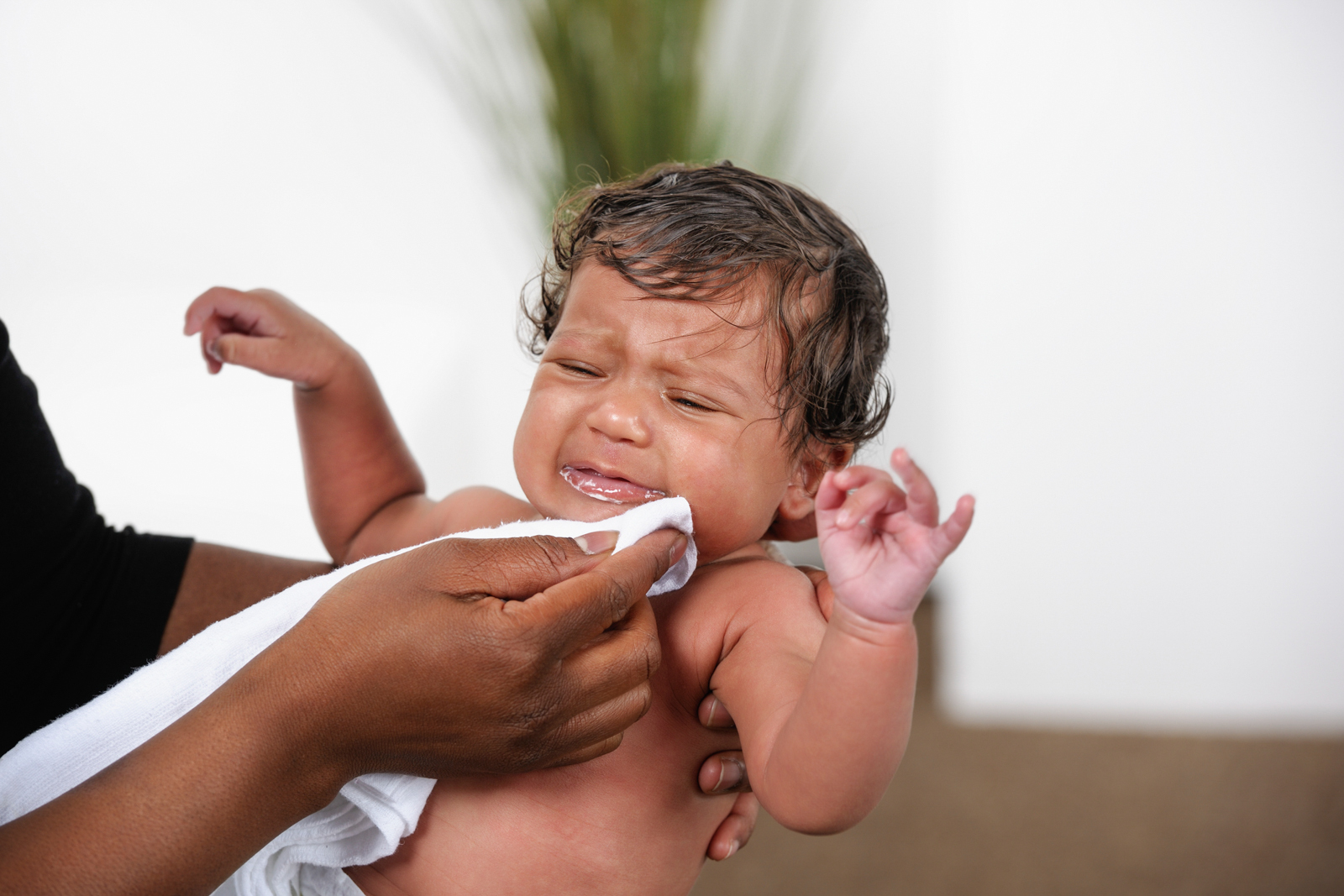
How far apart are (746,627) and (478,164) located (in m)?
1.95

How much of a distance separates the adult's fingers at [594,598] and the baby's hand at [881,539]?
6.5 inches

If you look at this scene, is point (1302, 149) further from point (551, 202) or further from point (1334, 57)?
point (551, 202)

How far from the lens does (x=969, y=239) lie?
2.72 metres

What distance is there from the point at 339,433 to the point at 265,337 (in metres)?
0.14

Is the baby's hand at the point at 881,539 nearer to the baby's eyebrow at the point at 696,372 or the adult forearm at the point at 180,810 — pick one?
the baby's eyebrow at the point at 696,372

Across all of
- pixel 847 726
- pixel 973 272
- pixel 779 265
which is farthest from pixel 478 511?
pixel 973 272

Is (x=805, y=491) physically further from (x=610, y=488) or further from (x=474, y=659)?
(x=474, y=659)

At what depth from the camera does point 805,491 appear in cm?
104

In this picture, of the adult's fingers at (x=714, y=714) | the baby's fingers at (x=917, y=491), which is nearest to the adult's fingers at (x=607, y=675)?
the adult's fingers at (x=714, y=714)

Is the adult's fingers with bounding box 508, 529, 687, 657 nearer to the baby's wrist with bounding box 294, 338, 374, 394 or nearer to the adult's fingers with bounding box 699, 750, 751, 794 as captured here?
the adult's fingers with bounding box 699, 750, 751, 794

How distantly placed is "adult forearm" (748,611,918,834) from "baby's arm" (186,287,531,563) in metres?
0.49

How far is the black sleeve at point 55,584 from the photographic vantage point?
893mm

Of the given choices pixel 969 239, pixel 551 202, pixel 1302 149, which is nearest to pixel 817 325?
pixel 551 202

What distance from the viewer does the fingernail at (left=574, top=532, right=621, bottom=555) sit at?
79 cm
